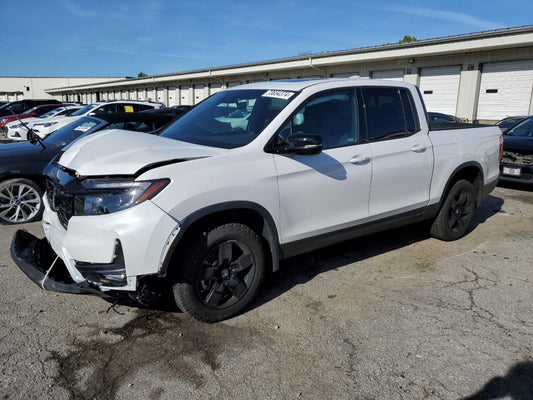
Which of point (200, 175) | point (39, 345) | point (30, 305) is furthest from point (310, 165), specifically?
point (30, 305)

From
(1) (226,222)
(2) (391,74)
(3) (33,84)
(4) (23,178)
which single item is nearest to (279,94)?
(1) (226,222)

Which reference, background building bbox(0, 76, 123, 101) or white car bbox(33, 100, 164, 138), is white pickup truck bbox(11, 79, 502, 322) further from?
background building bbox(0, 76, 123, 101)

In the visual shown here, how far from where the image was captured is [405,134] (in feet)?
14.7

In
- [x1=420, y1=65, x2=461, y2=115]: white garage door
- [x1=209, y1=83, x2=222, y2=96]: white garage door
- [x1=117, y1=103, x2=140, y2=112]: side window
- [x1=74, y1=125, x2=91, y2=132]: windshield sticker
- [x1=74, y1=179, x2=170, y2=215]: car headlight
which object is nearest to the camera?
[x1=74, y1=179, x2=170, y2=215]: car headlight

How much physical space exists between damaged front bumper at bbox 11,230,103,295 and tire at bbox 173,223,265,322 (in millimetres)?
646

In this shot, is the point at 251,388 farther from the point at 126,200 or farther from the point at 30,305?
the point at 30,305

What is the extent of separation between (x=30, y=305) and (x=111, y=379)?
1.45 m

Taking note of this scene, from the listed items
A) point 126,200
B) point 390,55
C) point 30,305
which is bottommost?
point 30,305

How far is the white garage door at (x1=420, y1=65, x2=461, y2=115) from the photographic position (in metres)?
19.5

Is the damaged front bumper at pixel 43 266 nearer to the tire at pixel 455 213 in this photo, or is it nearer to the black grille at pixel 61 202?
the black grille at pixel 61 202

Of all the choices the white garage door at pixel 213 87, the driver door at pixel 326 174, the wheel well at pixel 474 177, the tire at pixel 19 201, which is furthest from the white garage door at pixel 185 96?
the driver door at pixel 326 174

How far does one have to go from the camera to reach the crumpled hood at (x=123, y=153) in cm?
295

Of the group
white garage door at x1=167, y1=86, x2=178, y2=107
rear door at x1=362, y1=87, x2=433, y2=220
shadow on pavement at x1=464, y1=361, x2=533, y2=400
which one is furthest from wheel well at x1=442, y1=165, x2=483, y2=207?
white garage door at x1=167, y1=86, x2=178, y2=107

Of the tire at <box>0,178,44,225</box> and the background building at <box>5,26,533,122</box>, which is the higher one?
the background building at <box>5,26,533,122</box>
